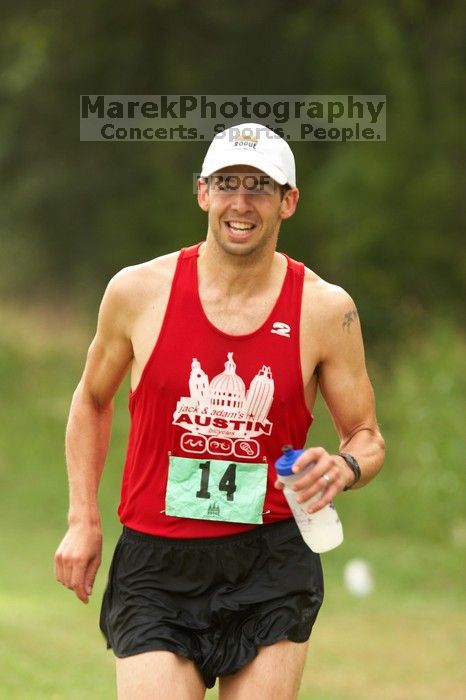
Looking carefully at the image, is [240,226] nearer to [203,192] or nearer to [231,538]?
[203,192]

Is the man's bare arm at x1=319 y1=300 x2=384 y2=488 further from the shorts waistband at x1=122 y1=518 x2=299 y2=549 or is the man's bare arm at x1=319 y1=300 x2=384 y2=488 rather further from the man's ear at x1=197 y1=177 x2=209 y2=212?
the man's ear at x1=197 y1=177 x2=209 y2=212

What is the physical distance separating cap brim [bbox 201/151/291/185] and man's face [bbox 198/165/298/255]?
3 cm

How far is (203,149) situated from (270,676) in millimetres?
18331

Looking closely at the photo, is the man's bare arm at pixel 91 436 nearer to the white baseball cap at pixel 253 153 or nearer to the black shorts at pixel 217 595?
the black shorts at pixel 217 595

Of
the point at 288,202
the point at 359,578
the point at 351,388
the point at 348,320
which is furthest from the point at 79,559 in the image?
the point at 359,578

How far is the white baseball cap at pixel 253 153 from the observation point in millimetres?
4633

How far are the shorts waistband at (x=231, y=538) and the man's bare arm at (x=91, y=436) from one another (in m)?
0.15

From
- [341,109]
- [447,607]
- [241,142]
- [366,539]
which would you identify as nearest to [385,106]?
[341,109]

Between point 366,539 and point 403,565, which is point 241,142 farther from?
point 366,539

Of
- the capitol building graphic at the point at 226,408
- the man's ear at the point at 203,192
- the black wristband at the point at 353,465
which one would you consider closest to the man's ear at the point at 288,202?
the man's ear at the point at 203,192

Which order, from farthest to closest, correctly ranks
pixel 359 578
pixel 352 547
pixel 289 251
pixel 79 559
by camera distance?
pixel 289 251 → pixel 352 547 → pixel 359 578 → pixel 79 559

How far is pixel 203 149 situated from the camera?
22.4 metres

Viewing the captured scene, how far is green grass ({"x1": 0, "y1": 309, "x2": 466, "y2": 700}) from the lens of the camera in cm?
915

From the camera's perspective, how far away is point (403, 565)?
12.9 meters
